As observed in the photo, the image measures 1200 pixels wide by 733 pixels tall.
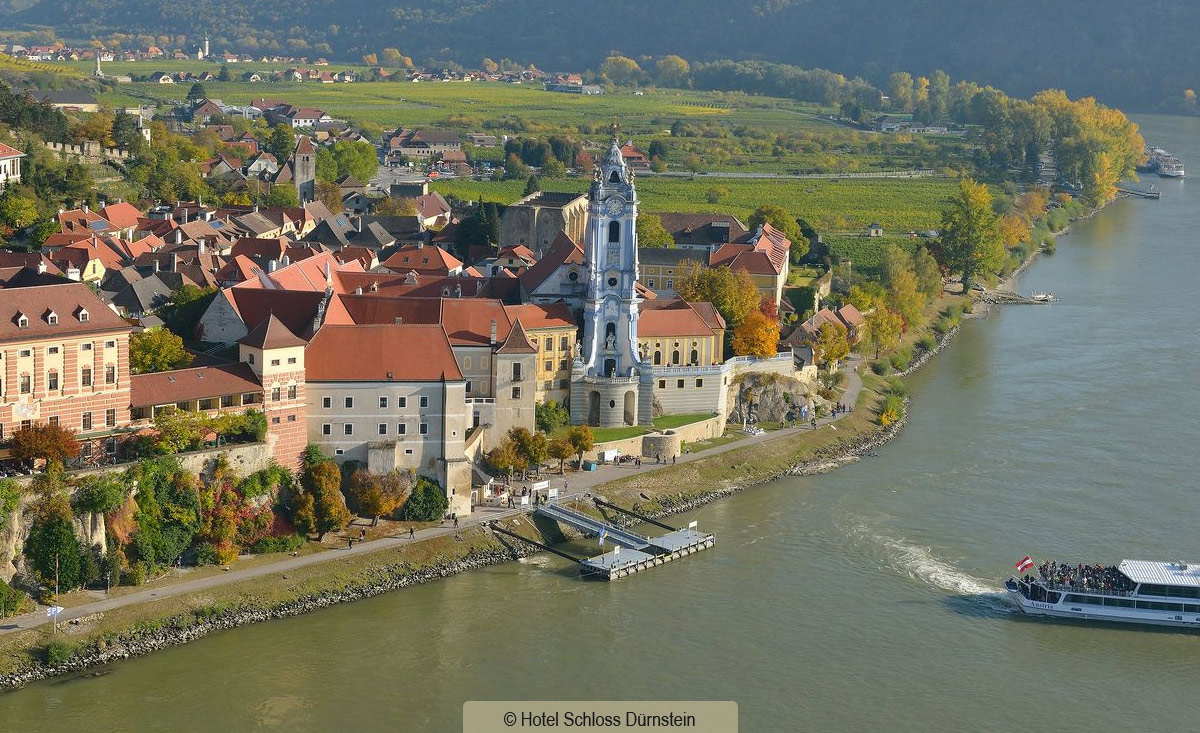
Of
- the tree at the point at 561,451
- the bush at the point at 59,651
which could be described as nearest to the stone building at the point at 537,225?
the tree at the point at 561,451

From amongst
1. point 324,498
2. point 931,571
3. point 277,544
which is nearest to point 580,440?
point 324,498

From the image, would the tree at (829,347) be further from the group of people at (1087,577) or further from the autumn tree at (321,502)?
the autumn tree at (321,502)

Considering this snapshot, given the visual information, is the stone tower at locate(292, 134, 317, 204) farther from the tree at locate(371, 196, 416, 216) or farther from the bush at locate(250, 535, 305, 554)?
the bush at locate(250, 535, 305, 554)

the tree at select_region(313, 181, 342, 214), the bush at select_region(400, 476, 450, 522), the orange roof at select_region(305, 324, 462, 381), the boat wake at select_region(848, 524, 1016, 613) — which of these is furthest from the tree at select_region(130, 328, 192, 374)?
the tree at select_region(313, 181, 342, 214)

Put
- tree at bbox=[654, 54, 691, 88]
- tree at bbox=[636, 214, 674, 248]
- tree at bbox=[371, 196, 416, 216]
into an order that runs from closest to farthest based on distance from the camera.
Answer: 1. tree at bbox=[636, 214, 674, 248]
2. tree at bbox=[371, 196, 416, 216]
3. tree at bbox=[654, 54, 691, 88]

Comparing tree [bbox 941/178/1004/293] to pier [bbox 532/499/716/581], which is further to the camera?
tree [bbox 941/178/1004/293]
